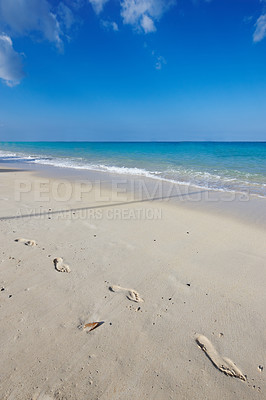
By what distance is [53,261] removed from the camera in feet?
10.6

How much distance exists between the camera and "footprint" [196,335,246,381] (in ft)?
5.76

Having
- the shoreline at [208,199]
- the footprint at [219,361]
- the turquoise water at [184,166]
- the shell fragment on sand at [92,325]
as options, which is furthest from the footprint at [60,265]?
the turquoise water at [184,166]

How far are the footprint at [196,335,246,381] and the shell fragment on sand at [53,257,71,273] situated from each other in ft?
6.37

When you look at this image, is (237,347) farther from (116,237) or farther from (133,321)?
(116,237)

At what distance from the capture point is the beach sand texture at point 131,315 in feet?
5.45

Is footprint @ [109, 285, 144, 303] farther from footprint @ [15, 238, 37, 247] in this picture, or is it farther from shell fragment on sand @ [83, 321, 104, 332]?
footprint @ [15, 238, 37, 247]

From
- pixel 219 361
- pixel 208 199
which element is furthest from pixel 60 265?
pixel 208 199

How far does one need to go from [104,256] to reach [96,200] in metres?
3.68

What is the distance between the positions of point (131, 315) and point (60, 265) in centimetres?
141

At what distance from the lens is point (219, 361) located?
184cm

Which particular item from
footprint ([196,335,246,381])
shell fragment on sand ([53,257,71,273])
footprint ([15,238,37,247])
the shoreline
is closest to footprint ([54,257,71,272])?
shell fragment on sand ([53,257,71,273])

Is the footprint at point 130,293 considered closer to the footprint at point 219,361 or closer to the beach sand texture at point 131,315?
the beach sand texture at point 131,315

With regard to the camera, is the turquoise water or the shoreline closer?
the shoreline

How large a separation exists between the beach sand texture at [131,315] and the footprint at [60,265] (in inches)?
0.8
